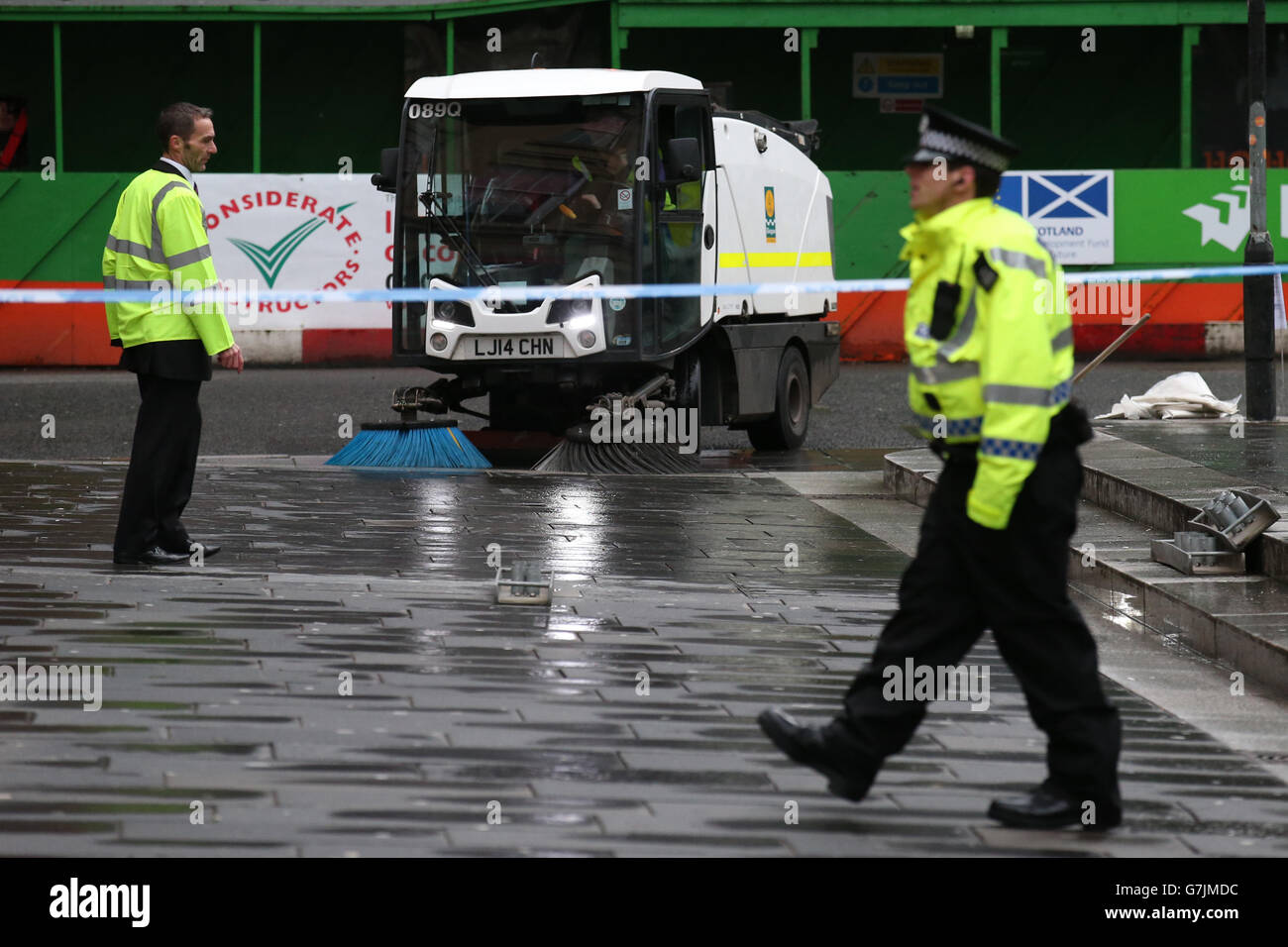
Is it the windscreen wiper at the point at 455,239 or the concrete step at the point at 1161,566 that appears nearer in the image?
the concrete step at the point at 1161,566

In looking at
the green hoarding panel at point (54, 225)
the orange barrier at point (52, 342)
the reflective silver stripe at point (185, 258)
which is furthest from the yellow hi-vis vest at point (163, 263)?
the green hoarding panel at point (54, 225)

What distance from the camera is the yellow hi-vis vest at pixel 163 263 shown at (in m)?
7.81

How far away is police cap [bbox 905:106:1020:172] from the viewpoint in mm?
4590

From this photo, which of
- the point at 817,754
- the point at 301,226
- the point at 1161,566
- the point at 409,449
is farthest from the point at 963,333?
the point at 301,226

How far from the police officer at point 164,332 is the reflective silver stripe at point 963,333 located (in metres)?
4.11

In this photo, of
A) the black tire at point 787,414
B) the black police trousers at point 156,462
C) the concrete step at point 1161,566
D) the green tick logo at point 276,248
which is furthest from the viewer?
the green tick logo at point 276,248
